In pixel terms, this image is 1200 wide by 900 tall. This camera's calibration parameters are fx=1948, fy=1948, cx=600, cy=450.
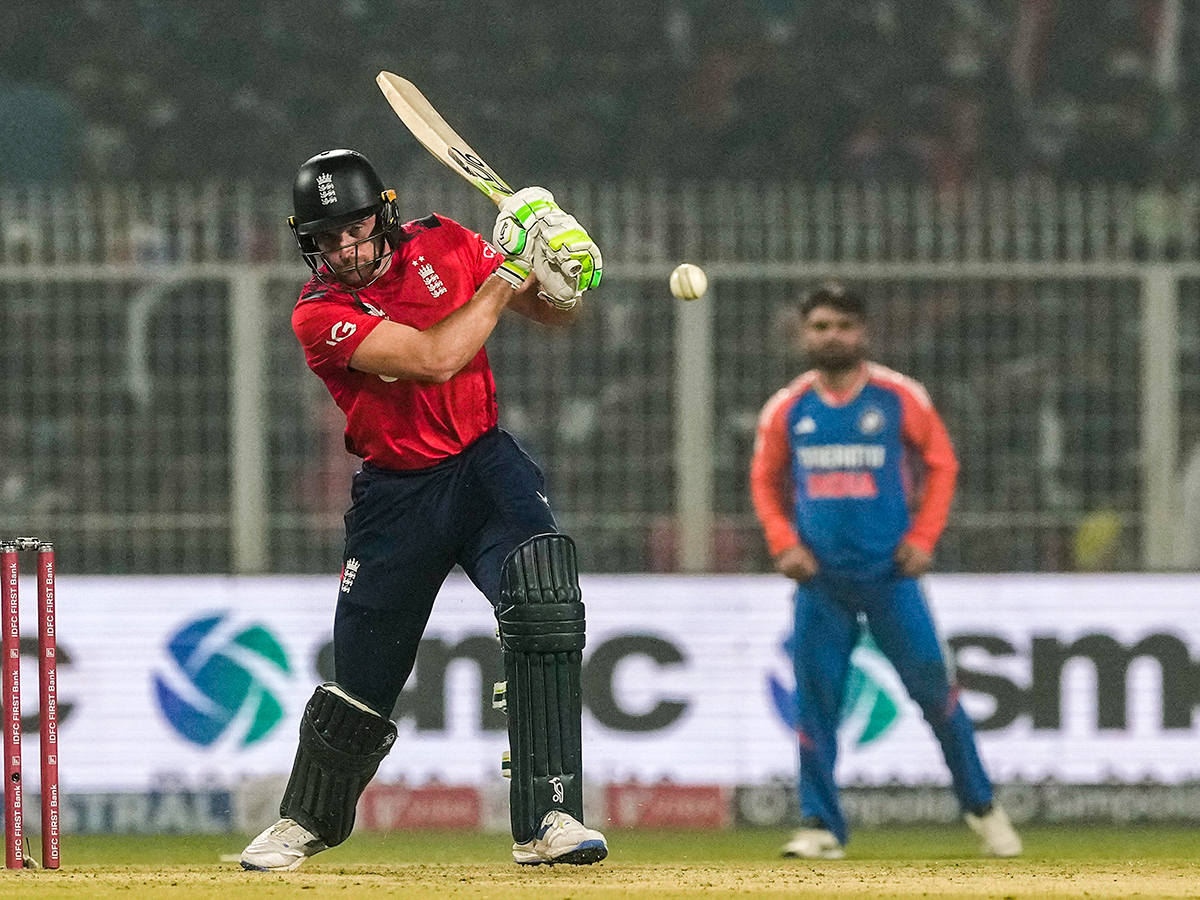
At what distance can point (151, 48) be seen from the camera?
54.8 feet

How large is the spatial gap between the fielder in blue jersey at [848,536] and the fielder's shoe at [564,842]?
69.2 inches

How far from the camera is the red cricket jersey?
4.81m

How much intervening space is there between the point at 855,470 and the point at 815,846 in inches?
50.0

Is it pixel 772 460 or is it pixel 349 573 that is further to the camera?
pixel 772 460

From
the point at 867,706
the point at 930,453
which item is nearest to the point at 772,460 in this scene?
the point at 930,453

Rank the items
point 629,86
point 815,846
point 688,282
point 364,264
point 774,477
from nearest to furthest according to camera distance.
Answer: point 364,264, point 688,282, point 815,846, point 774,477, point 629,86

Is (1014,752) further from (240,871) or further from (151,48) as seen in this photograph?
(151,48)

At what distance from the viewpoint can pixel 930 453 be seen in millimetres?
6652

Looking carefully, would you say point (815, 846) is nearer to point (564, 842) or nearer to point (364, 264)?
point (564, 842)

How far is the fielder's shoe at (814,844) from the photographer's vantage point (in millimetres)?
6207

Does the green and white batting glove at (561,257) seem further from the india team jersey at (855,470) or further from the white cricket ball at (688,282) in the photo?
the india team jersey at (855,470)

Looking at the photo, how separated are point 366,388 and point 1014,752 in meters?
3.47

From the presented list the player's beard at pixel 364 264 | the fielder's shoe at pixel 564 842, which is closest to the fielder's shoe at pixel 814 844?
the fielder's shoe at pixel 564 842

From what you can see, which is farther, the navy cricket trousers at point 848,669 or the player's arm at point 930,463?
the player's arm at point 930,463
